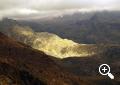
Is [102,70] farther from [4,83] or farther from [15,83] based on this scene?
[15,83]

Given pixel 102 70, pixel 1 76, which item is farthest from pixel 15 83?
pixel 102 70

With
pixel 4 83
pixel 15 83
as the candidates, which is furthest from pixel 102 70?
pixel 15 83

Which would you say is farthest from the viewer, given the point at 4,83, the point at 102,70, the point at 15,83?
the point at 15,83

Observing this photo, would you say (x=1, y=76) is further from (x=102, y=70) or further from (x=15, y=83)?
(x=102, y=70)

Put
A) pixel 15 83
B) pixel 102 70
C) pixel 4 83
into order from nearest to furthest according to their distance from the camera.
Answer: pixel 102 70 → pixel 4 83 → pixel 15 83

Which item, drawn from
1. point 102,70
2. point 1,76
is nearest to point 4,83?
point 1,76

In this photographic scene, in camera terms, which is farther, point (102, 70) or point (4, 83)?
point (4, 83)

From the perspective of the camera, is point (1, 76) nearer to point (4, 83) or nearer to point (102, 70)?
point (4, 83)

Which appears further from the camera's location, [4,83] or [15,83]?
[15,83]
